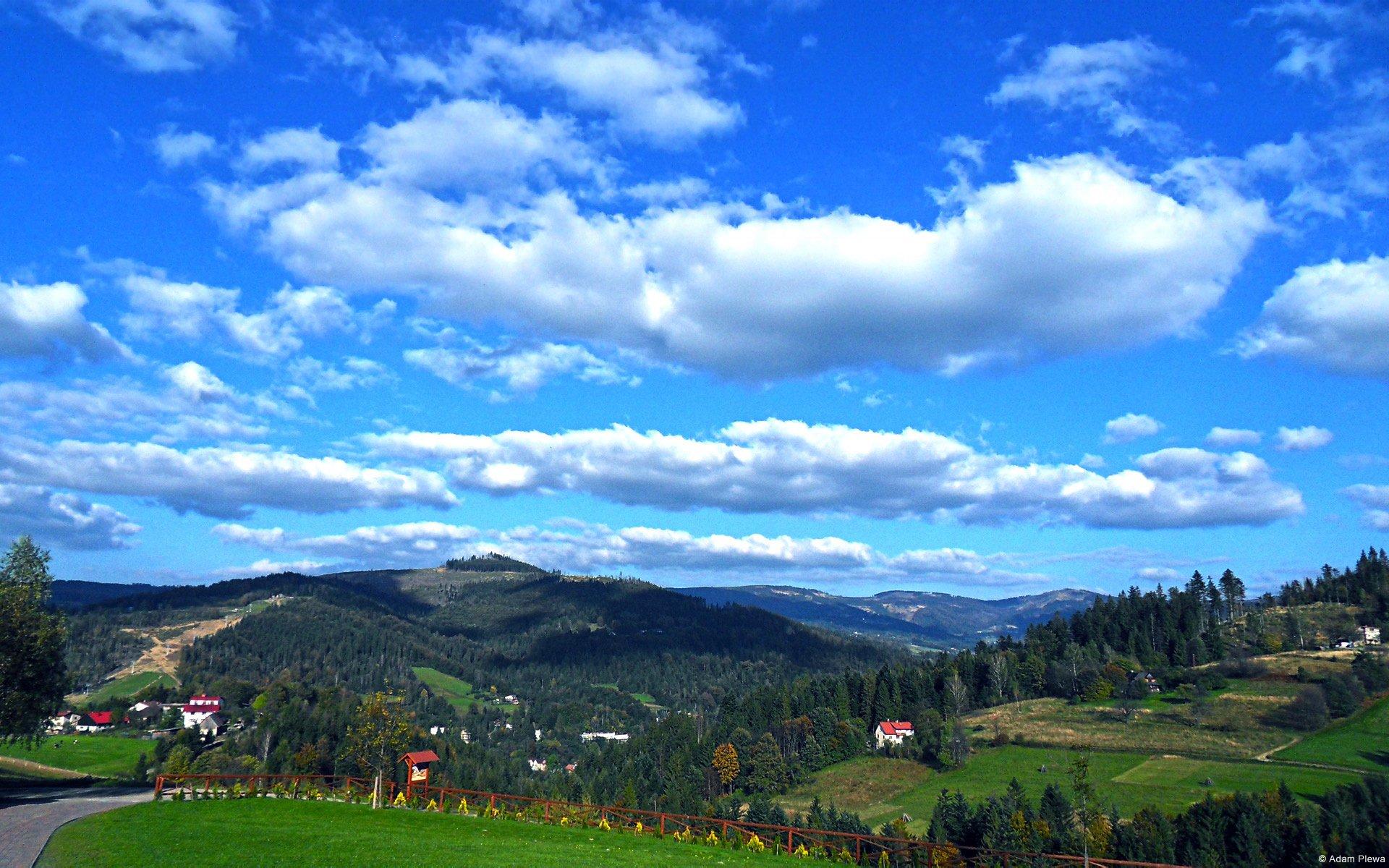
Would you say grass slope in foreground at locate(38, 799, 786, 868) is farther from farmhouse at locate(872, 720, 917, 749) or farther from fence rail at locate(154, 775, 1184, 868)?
farmhouse at locate(872, 720, 917, 749)

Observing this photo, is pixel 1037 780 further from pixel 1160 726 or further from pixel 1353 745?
pixel 1353 745

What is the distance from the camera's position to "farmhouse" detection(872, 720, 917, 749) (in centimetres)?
15662

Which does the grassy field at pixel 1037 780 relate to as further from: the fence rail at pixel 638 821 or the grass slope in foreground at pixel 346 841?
the grass slope in foreground at pixel 346 841

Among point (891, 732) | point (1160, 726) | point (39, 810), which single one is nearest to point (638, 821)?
point (39, 810)

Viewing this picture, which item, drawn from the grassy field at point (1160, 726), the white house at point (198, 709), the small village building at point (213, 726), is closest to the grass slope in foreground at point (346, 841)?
the grassy field at point (1160, 726)

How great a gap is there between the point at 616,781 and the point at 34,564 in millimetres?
107866

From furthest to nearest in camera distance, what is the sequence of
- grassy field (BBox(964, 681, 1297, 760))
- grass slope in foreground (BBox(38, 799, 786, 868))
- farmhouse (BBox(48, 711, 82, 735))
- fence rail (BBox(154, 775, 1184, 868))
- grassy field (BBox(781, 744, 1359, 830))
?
farmhouse (BBox(48, 711, 82, 735)) → grassy field (BBox(964, 681, 1297, 760)) → grassy field (BBox(781, 744, 1359, 830)) → fence rail (BBox(154, 775, 1184, 868)) → grass slope in foreground (BBox(38, 799, 786, 868))

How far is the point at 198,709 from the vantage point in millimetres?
164625

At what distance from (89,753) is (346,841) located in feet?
428

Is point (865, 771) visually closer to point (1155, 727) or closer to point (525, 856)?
point (1155, 727)

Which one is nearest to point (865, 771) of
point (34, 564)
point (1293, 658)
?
point (1293, 658)

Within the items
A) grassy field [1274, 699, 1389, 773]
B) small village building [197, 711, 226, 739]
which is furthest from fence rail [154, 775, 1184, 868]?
small village building [197, 711, 226, 739]

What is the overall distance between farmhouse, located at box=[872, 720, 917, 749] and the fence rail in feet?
354

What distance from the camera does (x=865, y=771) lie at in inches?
5591
